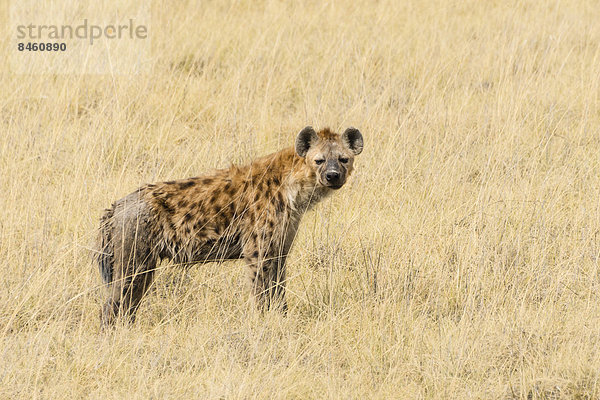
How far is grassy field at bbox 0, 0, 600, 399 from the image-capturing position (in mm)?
4023

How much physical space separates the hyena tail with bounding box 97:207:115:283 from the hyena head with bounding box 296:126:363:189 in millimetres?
1137

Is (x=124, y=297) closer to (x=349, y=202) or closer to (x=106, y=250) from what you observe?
(x=106, y=250)

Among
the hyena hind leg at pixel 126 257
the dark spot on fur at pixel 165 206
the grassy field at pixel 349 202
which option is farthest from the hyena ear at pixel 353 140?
the hyena hind leg at pixel 126 257

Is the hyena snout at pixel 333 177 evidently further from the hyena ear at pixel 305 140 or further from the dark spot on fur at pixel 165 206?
the dark spot on fur at pixel 165 206

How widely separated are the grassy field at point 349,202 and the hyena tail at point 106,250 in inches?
5.6

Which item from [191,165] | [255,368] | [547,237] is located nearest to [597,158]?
[547,237]

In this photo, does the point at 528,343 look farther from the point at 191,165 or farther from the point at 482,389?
the point at 191,165

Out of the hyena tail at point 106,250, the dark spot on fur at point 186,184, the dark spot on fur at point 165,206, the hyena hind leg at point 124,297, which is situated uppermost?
the dark spot on fur at point 186,184

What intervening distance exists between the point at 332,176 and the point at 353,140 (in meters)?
0.40

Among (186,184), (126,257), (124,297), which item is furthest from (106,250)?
(186,184)

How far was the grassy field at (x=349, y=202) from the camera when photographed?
4023 millimetres


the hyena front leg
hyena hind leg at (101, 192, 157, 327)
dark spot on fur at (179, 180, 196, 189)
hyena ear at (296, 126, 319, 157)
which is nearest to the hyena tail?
hyena hind leg at (101, 192, 157, 327)

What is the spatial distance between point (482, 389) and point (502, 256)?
1.19m

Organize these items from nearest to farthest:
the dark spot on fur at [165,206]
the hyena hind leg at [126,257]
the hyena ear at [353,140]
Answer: the hyena hind leg at [126,257], the dark spot on fur at [165,206], the hyena ear at [353,140]
